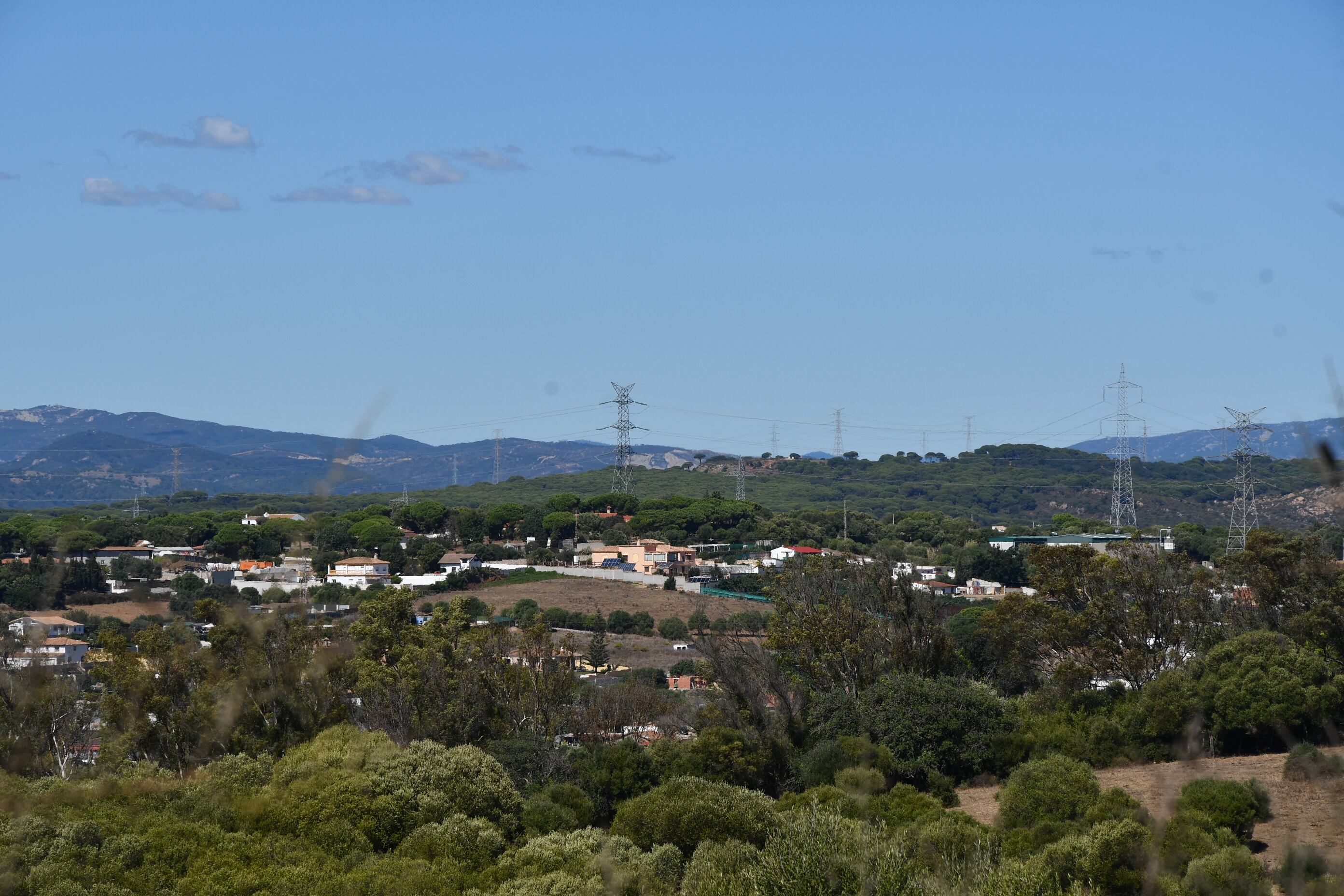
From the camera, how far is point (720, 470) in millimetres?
Answer: 135250

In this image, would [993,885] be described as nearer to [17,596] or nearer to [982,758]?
[982,758]

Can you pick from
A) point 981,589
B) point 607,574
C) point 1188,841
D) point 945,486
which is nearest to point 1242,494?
point 981,589

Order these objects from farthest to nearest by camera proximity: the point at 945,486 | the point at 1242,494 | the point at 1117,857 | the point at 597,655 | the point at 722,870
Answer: the point at 945,486
the point at 1242,494
the point at 597,655
the point at 1117,857
the point at 722,870

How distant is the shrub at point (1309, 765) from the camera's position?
14.1 metres

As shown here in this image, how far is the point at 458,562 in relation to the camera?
196ft

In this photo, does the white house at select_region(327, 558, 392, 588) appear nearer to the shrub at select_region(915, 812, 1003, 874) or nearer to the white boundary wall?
the white boundary wall

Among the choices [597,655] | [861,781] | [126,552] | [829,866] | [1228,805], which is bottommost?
[597,655]

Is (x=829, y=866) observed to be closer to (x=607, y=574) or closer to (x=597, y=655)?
(x=597, y=655)

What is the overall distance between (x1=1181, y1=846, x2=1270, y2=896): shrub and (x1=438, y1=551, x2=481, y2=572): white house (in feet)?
155

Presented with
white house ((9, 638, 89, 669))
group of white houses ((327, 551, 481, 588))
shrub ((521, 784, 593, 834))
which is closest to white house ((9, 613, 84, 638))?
white house ((9, 638, 89, 669))

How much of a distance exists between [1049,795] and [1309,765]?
3.05 metres

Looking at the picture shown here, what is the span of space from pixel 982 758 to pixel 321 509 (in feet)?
59.7

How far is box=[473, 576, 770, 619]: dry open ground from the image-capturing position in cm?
4753

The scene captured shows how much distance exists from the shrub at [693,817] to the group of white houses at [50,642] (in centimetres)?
683
